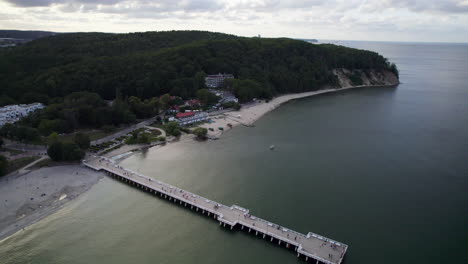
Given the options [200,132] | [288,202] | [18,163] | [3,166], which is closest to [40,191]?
[3,166]

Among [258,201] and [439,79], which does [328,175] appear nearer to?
[258,201]

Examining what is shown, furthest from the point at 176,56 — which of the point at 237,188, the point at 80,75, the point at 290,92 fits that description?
the point at 237,188

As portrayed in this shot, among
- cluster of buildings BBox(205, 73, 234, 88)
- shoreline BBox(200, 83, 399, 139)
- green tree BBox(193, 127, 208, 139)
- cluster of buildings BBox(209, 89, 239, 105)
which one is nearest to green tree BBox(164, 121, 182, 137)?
green tree BBox(193, 127, 208, 139)

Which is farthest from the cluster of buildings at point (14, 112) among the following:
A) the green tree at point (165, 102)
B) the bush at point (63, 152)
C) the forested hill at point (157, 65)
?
the green tree at point (165, 102)

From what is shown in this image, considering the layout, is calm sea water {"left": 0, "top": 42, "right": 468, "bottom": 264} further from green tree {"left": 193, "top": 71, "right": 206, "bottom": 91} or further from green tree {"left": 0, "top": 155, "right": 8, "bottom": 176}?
green tree {"left": 193, "top": 71, "right": 206, "bottom": 91}

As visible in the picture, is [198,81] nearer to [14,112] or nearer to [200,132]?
[200,132]

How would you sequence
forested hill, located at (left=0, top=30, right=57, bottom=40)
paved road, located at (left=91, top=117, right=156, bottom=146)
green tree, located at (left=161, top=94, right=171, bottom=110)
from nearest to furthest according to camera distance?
paved road, located at (left=91, top=117, right=156, bottom=146) < green tree, located at (left=161, top=94, right=171, bottom=110) < forested hill, located at (left=0, top=30, right=57, bottom=40)

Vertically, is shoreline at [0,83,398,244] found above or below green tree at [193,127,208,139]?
below
